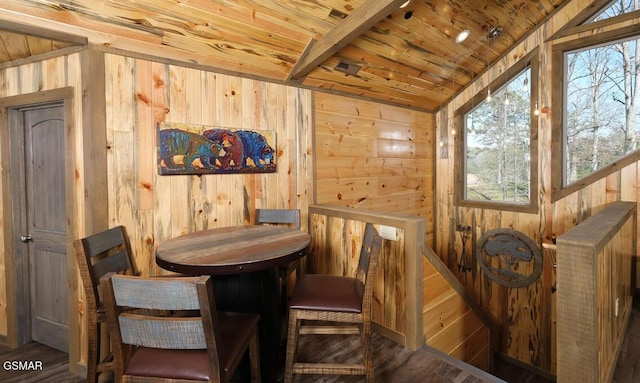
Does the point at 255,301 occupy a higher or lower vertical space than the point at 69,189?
lower

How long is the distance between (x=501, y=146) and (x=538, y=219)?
40.6 inches

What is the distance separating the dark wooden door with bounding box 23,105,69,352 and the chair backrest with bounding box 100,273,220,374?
1.70m

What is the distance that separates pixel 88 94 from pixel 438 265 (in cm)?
270

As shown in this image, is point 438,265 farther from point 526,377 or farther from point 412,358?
point 526,377

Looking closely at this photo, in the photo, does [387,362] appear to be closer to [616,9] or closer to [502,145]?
[502,145]

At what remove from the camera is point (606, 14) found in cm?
344

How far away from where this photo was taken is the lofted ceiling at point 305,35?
2.02 metres

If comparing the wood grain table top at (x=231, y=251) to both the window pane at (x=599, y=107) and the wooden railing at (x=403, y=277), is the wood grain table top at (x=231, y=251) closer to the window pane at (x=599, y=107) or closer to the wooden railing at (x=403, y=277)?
the wooden railing at (x=403, y=277)

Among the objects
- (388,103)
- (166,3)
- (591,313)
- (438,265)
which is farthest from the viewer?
(388,103)

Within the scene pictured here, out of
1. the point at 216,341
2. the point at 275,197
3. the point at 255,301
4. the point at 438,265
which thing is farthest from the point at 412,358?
the point at 275,197

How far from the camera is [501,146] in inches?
170

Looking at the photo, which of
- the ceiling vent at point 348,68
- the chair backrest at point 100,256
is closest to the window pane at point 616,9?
the ceiling vent at point 348,68

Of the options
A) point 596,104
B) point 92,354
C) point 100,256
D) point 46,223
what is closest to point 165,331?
point 92,354

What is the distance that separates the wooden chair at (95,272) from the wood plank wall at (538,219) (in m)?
4.16
